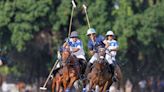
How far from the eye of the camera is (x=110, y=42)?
27984mm

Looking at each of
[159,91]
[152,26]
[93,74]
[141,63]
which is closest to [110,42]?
[93,74]

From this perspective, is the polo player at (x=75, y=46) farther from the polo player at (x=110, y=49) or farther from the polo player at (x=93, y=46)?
the polo player at (x=110, y=49)

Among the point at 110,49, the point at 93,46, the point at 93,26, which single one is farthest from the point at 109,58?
the point at 93,26

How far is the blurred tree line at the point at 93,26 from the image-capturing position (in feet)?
160

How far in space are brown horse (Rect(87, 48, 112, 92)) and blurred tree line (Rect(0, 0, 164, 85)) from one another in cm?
2063

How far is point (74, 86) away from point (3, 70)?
116 ft

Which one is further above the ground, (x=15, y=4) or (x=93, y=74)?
(x=15, y=4)

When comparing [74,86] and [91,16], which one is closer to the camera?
[74,86]

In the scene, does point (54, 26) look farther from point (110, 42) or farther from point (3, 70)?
point (110, 42)

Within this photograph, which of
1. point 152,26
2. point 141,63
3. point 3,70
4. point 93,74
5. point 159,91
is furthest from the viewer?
point 3,70

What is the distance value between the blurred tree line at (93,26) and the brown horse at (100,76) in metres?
20.6

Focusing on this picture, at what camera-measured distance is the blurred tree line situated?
1924 inches

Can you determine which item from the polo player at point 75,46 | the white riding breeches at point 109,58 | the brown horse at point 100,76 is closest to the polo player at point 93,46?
the brown horse at point 100,76

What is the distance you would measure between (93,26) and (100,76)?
22.0m
